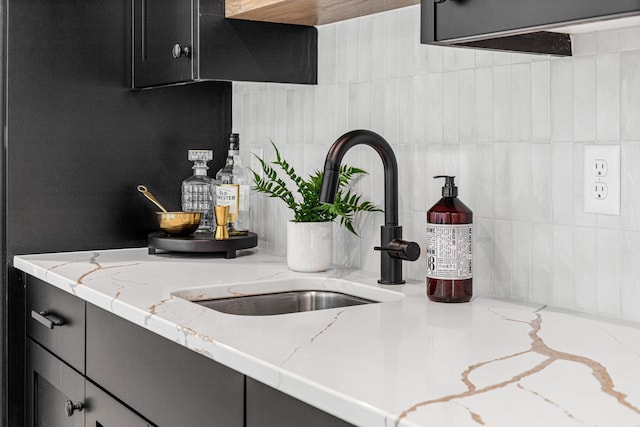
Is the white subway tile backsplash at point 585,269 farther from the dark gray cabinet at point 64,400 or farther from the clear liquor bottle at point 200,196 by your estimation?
the clear liquor bottle at point 200,196

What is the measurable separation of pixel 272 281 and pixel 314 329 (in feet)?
1.85

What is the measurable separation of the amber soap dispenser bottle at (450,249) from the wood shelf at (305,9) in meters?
0.53

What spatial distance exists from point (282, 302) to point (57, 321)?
59 centimetres

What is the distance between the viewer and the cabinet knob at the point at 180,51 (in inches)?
85.2

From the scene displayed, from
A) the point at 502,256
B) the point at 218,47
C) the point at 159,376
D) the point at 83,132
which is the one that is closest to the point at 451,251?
the point at 502,256

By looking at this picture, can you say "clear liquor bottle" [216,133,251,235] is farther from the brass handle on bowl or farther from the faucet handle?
the faucet handle

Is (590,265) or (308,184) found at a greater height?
(308,184)

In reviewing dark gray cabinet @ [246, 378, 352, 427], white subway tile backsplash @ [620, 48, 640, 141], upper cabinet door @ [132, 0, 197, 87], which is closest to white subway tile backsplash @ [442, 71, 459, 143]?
white subway tile backsplash @ [620, 48, 640, 141]

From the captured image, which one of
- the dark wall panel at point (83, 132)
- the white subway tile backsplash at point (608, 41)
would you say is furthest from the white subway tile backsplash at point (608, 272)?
the dark wall panel at point (83, 132)

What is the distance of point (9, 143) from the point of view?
7.80 ft

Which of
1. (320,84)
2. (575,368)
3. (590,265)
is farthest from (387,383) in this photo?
(320,84)

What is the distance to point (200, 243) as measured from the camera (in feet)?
7.59

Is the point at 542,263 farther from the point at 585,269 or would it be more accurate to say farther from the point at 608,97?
the point at 608,97

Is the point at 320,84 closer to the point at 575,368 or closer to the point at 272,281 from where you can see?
the point at 272,281
